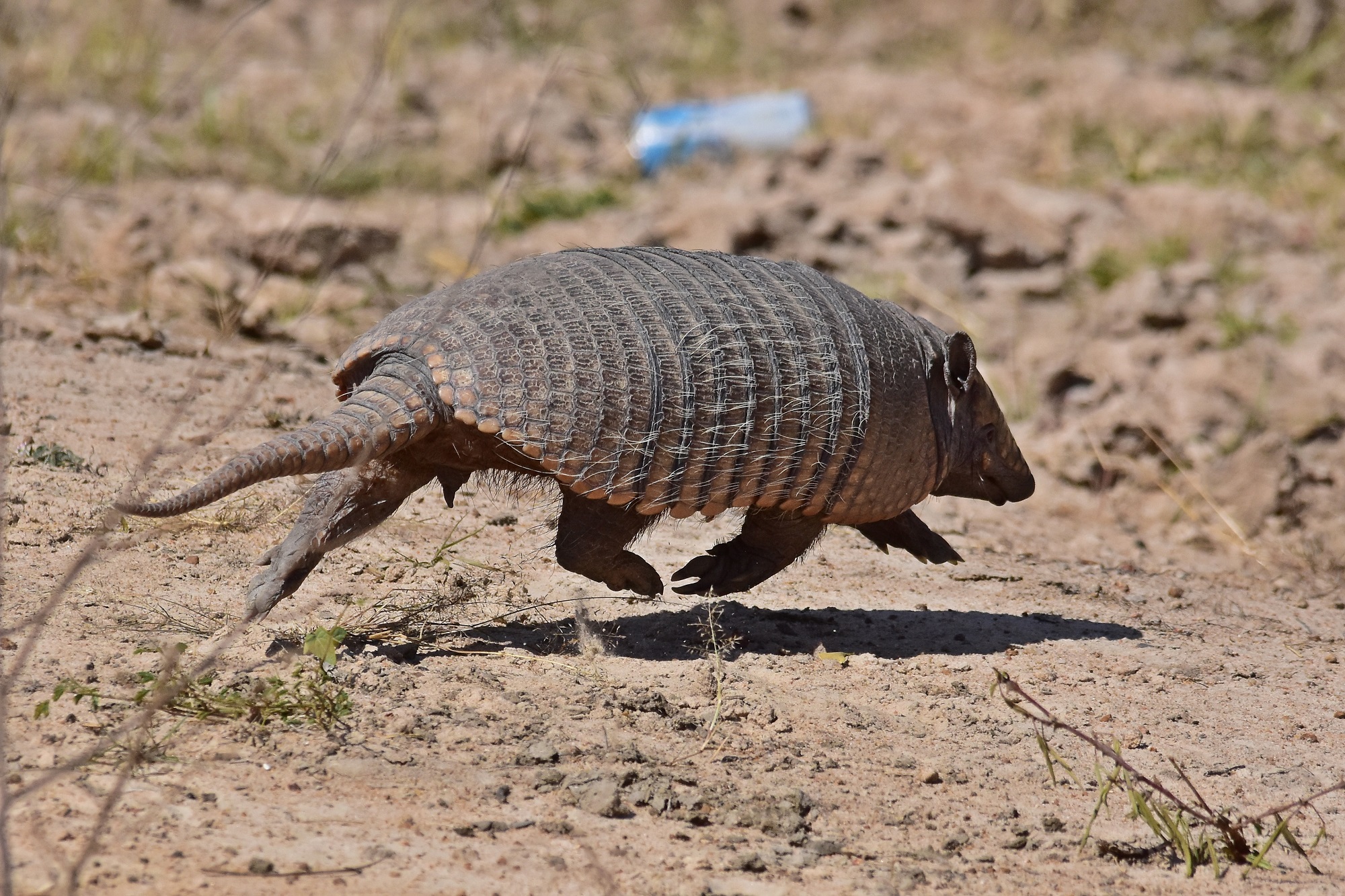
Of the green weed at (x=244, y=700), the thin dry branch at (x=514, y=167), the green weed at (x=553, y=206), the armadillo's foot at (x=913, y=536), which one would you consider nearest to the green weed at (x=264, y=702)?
the green weed at (x=244, y=700)

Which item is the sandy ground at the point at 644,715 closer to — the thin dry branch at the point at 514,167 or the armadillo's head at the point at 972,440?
the armadillo's head at the point at 972,440

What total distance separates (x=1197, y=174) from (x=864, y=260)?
11.1 feet

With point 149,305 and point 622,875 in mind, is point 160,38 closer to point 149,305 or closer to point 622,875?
point 149,305

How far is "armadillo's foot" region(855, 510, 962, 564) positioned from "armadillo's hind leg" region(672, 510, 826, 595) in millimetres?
453

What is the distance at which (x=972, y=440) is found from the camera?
17.4 ft

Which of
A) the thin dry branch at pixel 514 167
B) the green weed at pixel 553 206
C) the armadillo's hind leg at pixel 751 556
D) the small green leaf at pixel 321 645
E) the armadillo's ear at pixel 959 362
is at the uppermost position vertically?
the thin dry branch at pixel 514 167

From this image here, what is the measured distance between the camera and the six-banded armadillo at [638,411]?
4035mm

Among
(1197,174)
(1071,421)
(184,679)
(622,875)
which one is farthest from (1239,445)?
(184,679)

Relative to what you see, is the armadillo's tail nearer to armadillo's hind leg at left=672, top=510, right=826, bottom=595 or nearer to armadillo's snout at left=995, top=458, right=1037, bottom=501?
armadillo's hind leg at left=672, top=510, right=826, bottom=595

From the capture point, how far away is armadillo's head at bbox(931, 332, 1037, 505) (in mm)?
5090

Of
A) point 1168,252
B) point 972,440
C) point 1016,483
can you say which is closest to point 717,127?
point 1168,252

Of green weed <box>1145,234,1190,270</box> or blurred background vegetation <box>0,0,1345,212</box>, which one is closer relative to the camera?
green weed <box>1145,234,1190,270</box>

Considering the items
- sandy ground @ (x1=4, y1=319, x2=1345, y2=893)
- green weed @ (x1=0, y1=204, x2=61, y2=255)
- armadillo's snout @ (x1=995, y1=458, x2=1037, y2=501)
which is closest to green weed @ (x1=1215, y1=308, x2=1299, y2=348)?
sandy ground @ (x1=4, y1=319, x2=1345, y2=893)

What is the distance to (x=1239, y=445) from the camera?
301 inches
